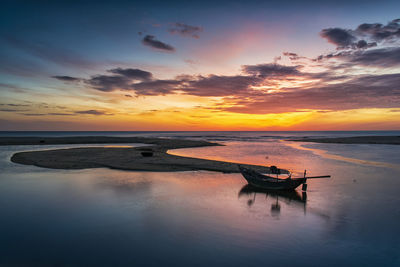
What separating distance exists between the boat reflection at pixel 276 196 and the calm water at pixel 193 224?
8cm

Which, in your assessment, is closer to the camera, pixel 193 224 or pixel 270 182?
pixel 193 224

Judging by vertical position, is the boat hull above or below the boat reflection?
above

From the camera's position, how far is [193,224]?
508 inches

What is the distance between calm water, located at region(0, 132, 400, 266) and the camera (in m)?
9.74


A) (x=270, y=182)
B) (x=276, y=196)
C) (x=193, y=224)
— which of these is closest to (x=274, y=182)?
(x=270, y=182)

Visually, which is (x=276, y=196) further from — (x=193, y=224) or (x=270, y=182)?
(x=193, y=224)

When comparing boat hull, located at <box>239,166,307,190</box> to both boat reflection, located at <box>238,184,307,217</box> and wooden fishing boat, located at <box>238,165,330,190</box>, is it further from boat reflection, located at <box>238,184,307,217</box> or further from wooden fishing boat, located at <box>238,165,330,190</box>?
boat reflection, located at <box>238,184,307,217</box>

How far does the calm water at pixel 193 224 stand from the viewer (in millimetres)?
9742

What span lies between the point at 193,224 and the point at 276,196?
26.8 feet

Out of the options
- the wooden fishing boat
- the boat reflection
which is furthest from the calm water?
the wooden fishing boat

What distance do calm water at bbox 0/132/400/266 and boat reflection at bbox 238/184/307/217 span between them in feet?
0.25

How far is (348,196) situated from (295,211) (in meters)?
5.98

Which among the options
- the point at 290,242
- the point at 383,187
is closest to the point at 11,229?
the point at 290,242

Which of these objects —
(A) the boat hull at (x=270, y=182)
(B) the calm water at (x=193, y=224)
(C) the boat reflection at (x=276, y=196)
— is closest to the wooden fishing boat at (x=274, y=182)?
(A) the boat hull at (x=270, y=182)
